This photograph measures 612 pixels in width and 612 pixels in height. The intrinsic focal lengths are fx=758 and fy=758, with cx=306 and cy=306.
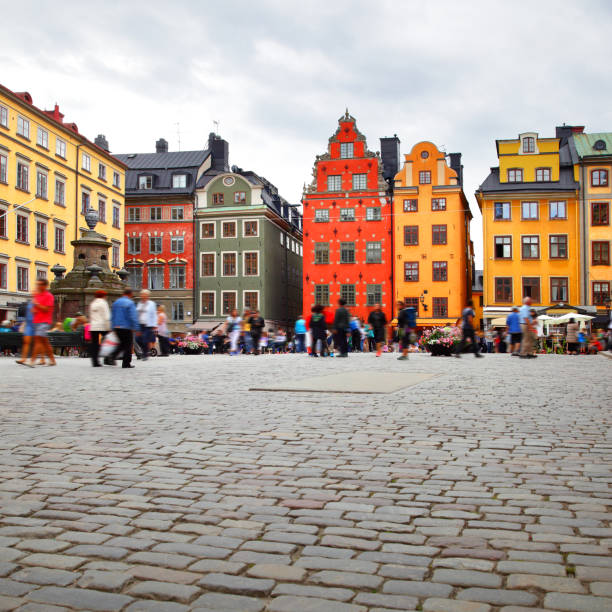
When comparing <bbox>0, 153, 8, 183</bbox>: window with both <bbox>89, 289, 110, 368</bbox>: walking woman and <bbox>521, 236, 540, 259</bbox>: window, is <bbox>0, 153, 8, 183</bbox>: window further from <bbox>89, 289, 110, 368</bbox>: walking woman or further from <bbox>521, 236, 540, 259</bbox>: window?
<bbox>521, 236, 540, 259</bbox>: window

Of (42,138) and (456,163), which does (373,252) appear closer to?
(456,163)

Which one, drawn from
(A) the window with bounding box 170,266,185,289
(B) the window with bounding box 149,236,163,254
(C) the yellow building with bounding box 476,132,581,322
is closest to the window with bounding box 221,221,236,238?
(A) the window with bounding box 170,266,185,289

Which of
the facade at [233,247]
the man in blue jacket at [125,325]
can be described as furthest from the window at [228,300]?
the man in blue jacket at [125,325]

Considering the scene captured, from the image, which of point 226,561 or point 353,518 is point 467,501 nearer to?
point 353,518

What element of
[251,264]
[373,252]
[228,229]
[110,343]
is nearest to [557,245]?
[373,252]

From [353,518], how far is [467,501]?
77 cm

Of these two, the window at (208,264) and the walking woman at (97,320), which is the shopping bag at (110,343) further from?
the window at (208,264)

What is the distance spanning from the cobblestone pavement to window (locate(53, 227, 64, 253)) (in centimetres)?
4554

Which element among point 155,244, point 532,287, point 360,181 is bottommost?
point 532,287

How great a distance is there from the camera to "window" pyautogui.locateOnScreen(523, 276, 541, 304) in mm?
52688

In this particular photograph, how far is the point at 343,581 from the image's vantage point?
121 inches

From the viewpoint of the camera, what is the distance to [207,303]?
6034cm

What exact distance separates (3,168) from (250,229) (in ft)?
65.3

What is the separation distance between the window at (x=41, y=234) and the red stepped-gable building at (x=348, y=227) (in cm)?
1841
